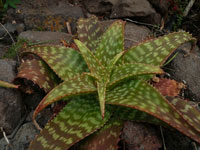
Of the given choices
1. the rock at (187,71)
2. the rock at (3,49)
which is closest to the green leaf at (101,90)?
the rock at (187,71)

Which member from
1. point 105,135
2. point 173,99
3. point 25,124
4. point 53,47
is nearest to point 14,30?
point 53,47

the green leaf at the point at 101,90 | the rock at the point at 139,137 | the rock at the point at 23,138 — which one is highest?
the green leaf at the point at 101,90

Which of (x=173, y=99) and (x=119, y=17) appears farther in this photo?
(x=119, y=17)

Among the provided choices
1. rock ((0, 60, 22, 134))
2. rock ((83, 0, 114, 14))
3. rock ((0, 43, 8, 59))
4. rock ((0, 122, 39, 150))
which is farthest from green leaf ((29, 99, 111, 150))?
rock ((83, 0, 114, 14))

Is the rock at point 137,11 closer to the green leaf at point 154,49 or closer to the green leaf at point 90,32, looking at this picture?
the green leaf at point 90,32

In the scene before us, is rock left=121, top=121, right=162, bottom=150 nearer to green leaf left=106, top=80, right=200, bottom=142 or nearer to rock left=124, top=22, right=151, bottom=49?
green leaf left=106, top=80, right=200, bottom=142

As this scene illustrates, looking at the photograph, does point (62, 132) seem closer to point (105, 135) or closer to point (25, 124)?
point (105, 135)

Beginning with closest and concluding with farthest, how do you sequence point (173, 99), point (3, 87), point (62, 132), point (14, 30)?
point (62, 132), point (173, 99), point (3, 87), point (14, 30)

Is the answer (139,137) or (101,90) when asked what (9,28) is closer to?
(101,90)
